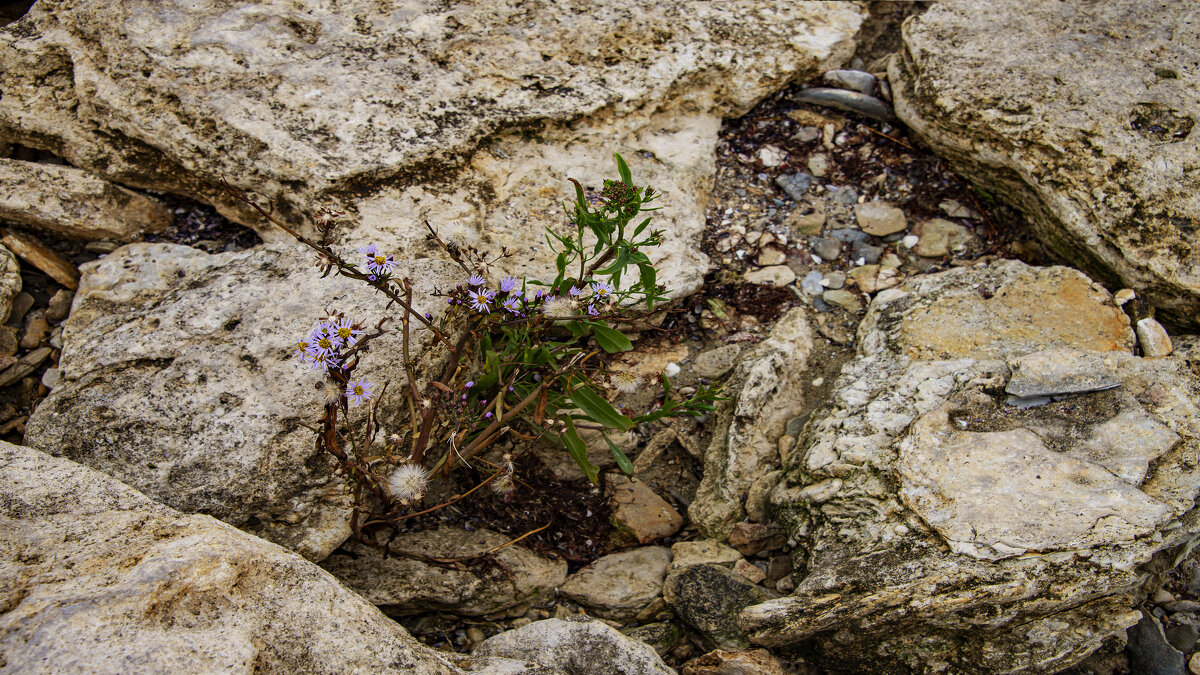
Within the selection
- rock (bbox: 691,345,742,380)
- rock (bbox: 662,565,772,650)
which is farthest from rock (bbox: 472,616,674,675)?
rock (bbox: 691,345,742,380)

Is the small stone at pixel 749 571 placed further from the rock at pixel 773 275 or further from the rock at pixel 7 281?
the rock at pixel 7 281

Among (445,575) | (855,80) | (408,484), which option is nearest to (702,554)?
(445,575)

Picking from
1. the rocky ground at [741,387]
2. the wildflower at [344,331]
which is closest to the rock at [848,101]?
the rocky ground at [741,387]

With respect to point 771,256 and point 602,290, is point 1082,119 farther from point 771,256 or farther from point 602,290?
point 602,290

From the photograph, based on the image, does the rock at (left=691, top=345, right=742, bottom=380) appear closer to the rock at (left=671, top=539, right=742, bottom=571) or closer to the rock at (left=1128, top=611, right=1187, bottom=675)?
the rock at (left=671, top=539, right=742, bottom=571)

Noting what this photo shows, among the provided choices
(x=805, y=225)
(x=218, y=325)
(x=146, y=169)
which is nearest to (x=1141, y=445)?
(x=805, y=225)

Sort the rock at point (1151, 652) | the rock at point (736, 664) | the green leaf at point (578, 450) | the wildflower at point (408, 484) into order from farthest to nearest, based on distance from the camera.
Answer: the green leaf at point (578, 450) → the rock at point (1151, 652) → the rock at point (736, 664) → the wildflower at point (408, 484)

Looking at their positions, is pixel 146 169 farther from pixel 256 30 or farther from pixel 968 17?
pixel 968 17
